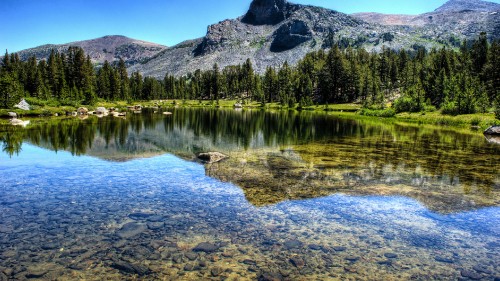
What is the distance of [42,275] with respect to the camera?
34.1 feet

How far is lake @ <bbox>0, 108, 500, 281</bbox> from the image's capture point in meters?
11.3

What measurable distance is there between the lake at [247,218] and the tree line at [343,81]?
3002 inches

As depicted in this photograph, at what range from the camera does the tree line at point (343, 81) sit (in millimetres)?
98000

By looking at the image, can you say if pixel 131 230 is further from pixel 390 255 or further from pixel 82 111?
pixel 82 111

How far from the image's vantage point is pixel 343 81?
154 metres

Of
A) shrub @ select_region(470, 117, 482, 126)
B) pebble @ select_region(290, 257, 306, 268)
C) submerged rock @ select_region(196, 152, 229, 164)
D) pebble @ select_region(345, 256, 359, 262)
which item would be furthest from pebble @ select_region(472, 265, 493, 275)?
shrub @ select_region(470, 117, 482, 126)

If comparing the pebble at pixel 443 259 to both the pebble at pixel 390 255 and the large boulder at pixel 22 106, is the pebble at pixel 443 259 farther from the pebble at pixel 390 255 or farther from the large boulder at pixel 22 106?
the large boulder at pixel 22 106

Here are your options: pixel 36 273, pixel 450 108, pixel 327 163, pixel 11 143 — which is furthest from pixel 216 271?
pixel 450 108

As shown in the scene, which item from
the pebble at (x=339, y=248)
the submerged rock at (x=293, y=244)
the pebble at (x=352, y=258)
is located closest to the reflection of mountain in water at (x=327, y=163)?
the submerged rock at (x=293, y=244)

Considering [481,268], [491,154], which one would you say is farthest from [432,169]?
[481,268]

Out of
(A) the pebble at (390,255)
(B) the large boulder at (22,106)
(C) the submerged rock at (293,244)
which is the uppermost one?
(B) the large boulder at (22,106)

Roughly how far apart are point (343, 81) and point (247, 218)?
148262mm

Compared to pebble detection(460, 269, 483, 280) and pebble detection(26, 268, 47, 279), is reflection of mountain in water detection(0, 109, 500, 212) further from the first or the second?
pebble detection(26, 268, 47, 279)

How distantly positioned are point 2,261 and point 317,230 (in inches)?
484
